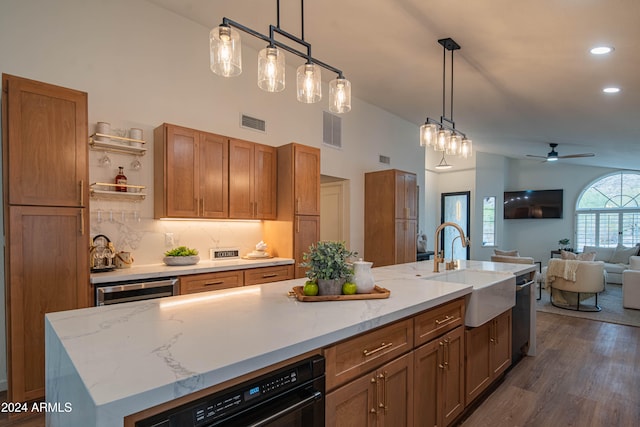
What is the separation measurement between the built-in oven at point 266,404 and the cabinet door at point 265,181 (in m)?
2.98

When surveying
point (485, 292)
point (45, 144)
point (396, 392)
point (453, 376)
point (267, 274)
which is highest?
point (45, 144)

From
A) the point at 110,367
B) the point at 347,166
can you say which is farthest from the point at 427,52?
the point at 110,367

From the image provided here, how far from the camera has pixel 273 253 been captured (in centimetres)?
434

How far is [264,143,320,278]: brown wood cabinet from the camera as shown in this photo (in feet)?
13.6

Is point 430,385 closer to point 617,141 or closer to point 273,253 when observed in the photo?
point 273,253

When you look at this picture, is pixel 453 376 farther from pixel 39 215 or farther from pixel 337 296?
pixel 39 215

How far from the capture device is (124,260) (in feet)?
10.5

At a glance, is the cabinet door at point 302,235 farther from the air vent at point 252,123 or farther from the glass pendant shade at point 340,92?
the glass pendant shade at point 340,92

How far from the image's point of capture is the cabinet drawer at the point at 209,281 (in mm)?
3100

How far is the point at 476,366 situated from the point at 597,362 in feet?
6.40

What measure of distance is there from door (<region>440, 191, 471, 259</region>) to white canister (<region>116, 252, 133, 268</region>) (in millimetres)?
8185

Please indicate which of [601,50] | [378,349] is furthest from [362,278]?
[601,50]

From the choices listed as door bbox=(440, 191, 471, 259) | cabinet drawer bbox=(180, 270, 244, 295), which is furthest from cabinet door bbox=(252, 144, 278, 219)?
A: door bbox=(440, 191, 471, 259)

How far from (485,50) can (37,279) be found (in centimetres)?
440
